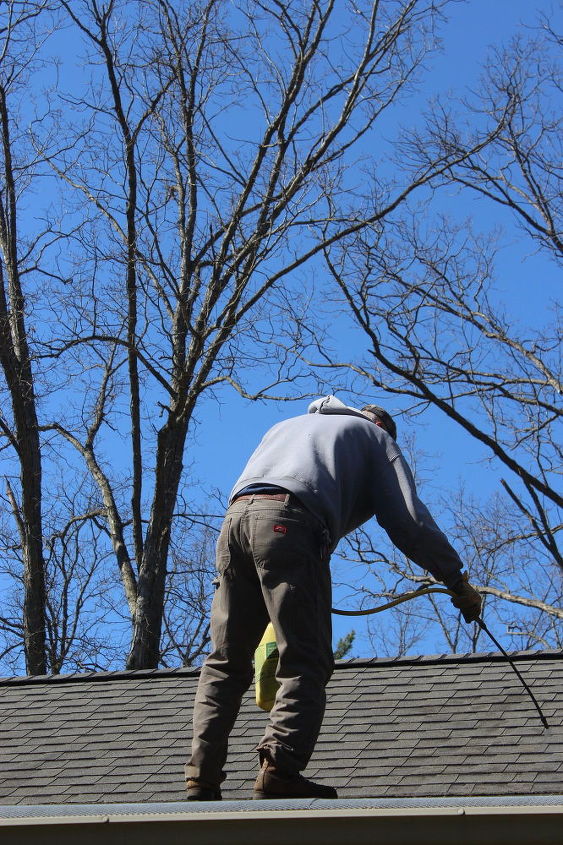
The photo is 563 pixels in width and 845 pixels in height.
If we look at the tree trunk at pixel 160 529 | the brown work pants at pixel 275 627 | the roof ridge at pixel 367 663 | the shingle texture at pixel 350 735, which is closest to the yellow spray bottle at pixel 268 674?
the brown work pants at pixel 275 627

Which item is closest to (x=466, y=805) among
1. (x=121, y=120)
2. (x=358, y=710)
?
(x=358, y=710)

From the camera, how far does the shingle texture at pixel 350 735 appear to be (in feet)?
15.5

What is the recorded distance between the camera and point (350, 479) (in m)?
3.72

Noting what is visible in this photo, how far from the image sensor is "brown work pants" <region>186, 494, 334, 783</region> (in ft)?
10.7

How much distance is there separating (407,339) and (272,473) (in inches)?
486

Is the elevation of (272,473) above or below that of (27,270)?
below

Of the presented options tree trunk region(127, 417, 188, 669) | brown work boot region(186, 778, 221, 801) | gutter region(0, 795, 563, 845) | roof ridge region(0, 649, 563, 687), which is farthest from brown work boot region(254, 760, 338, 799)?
tree trunk region(127, 417, 188, 669)

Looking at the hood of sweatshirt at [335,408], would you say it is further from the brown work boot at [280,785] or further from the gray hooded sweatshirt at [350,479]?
the brown work boot at [280,785]

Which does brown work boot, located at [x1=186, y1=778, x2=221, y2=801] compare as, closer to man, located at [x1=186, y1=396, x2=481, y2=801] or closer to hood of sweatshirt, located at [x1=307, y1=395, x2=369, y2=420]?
man, located at [x1=186, y1=396, x2=481, y2=801]

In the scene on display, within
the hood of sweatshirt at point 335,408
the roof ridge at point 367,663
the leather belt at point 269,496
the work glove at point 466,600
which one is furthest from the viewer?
the roof ridge at point 367,663

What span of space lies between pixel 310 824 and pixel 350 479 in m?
1.24

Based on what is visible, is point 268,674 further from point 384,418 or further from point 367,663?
point 367,663

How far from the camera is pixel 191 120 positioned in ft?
48.2

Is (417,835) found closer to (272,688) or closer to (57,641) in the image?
(272,688)
